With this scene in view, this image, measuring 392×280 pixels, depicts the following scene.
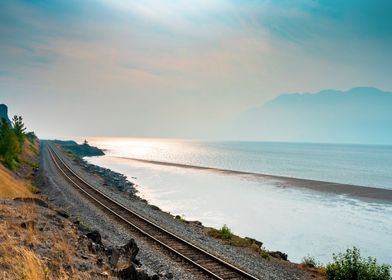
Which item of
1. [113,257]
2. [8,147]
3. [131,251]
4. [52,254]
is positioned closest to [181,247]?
[131,251]

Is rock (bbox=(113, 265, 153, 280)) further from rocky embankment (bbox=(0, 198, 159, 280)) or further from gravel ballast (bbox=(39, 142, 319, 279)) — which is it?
gravel ballast (bbox=(39, 142, 319, 279))

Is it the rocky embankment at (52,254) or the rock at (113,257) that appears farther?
the rock at (113,257)

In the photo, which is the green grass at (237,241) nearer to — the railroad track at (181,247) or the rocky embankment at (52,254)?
the railroad track at (181,247)

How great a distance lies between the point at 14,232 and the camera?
1233cm

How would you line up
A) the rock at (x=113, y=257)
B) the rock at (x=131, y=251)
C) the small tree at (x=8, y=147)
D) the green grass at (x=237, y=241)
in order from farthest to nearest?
the small tree at (x=8, y=147) → the green grass at (x=237, y=241) → the rock at (x=131, y=251) → the rock at (x=113, y=257)

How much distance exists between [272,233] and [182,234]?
42.9ft

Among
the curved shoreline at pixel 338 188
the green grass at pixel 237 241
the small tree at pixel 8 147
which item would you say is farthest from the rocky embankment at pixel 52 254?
the curved shoreline at pixel 338 188

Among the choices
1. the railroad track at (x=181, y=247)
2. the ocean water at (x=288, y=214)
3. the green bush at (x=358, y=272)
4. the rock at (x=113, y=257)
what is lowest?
the ocean water at (x=288, y=214)

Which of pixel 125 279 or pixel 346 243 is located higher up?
pixel 125 279

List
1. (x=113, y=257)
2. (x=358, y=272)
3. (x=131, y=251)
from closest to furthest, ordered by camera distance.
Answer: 1. (x=113, y=257)
2. (x=131, y=251)
3. (x=358, y=272)

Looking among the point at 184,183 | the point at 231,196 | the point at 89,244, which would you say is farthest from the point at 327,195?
the point at 89,244

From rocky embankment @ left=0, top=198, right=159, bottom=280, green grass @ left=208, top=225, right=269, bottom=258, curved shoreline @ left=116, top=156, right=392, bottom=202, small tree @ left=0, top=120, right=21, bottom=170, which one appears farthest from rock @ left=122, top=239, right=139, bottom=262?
curved shoreline @ left=116, top=156, right=392, bottom=202

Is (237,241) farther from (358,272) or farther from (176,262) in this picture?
(358,272)

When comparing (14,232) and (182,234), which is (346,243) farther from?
(14,232)
